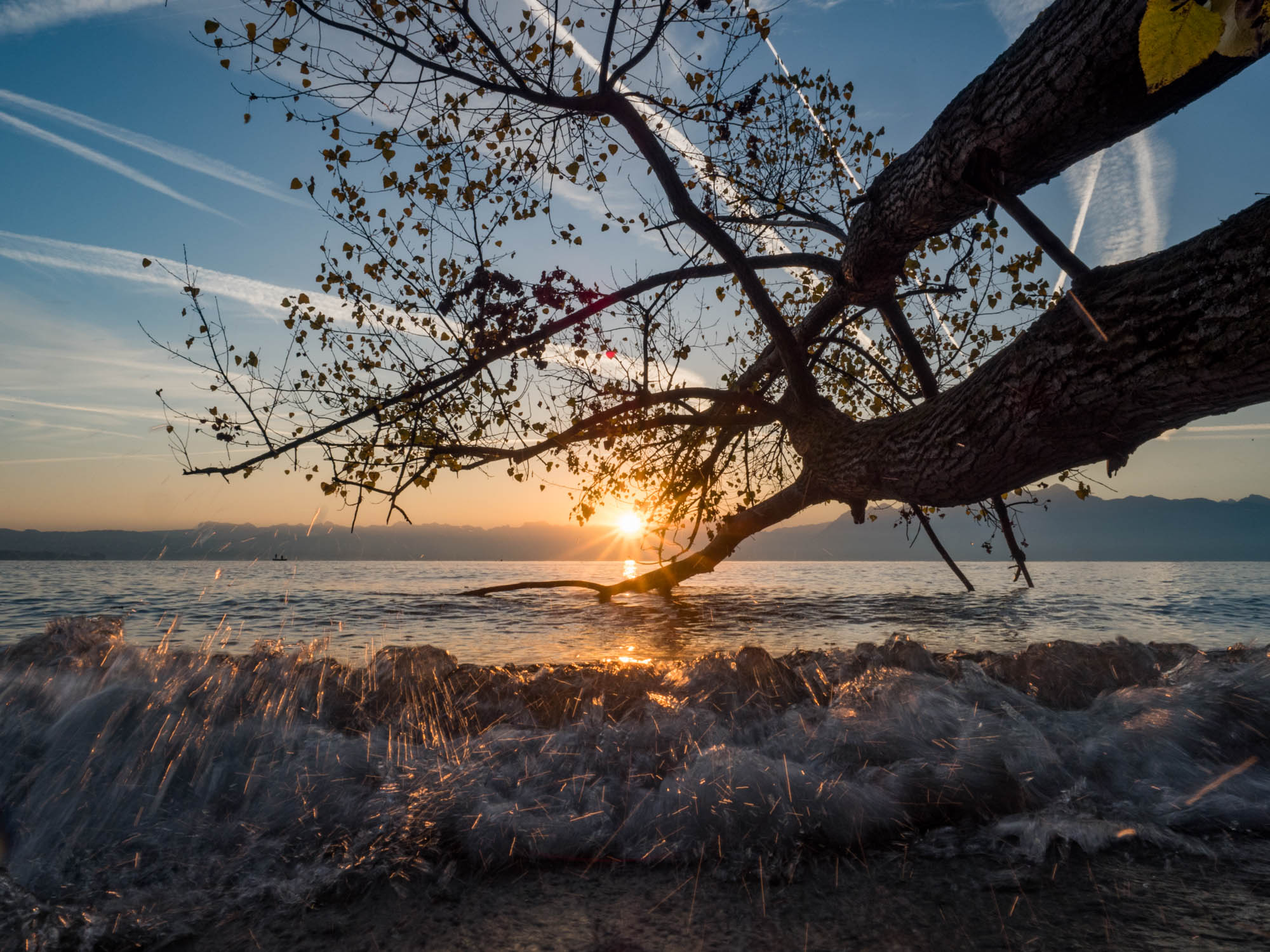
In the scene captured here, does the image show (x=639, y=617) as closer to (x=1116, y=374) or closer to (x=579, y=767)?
(x=579, y=767)

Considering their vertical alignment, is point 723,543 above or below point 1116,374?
below

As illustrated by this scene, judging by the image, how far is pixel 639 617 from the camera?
12.9 meters

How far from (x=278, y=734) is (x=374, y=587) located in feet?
74.5

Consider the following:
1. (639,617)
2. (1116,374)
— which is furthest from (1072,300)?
(639,617)

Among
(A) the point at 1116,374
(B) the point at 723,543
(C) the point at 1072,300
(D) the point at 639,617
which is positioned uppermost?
(C) the point at 1072,300

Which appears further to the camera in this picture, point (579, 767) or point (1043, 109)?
point (1043, 109)

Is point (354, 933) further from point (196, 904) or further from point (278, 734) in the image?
point (278, 734)

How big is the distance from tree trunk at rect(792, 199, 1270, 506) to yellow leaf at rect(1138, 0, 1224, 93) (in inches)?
92.6

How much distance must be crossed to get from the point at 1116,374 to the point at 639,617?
10766 mm

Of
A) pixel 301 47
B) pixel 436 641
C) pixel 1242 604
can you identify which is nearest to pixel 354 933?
pixel 301 47

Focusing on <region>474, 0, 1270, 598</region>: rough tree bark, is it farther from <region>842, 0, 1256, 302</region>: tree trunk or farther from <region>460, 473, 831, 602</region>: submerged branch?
<region>460, 473, 831, 602</region>: submerged branch

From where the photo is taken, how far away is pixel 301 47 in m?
4.59

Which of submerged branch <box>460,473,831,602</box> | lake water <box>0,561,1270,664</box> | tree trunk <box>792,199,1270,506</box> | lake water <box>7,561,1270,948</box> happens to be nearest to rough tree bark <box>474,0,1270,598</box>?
tree trunk <box>792,199,1270,506</box>

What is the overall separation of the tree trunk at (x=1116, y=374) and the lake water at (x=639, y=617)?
14.7 feet
